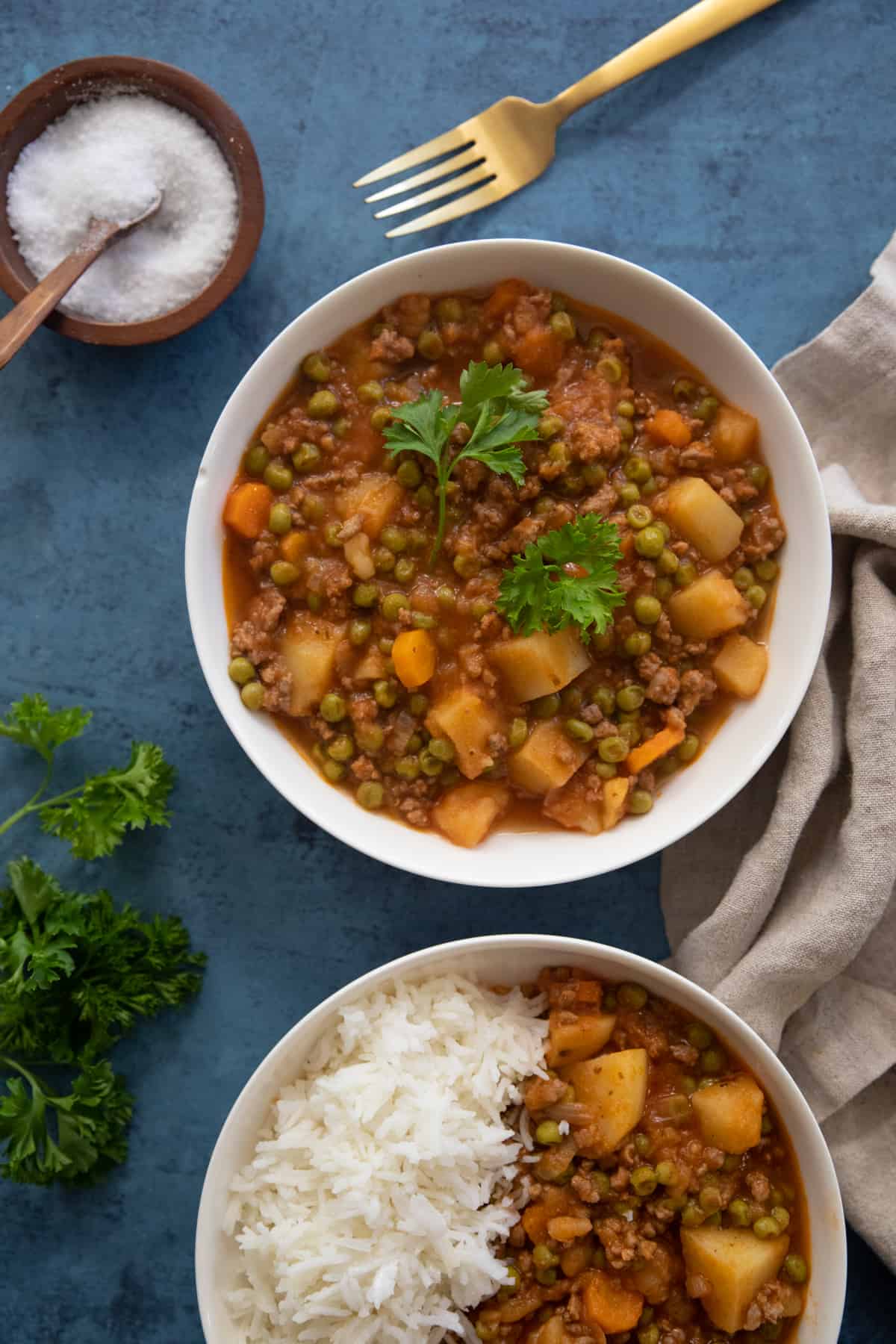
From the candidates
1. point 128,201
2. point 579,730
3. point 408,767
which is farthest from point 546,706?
point 128,201

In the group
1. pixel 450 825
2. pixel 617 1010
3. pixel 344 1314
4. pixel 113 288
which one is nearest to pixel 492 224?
pixel 113 288

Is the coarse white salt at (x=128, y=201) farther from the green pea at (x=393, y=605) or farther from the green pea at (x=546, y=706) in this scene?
the green pea at (x=546, y=706)

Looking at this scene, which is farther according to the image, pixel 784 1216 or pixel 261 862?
pixel 261 862

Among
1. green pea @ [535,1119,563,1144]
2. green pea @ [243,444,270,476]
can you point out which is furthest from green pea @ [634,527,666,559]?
green pea @ [535,1119,563,1144]

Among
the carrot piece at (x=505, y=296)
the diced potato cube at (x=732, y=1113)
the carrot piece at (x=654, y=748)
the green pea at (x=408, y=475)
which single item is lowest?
the diced potato cube at (x=732, y=1113)

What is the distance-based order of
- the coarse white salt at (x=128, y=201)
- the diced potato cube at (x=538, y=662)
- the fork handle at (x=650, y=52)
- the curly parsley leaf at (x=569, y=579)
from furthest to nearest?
the fork handle at (x=650, y=52)
the coarse white salt at (x=128, y=201)
the diced potato cube at (x=538, y=662)
the curly parsley leaf at (x=569, y=579)

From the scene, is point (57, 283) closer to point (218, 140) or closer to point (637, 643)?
point (218, 140)

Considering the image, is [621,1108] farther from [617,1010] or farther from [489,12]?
[489,12]

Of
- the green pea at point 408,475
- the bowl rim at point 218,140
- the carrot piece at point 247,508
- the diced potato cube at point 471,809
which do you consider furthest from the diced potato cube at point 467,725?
the bowl rim at point 218,140
